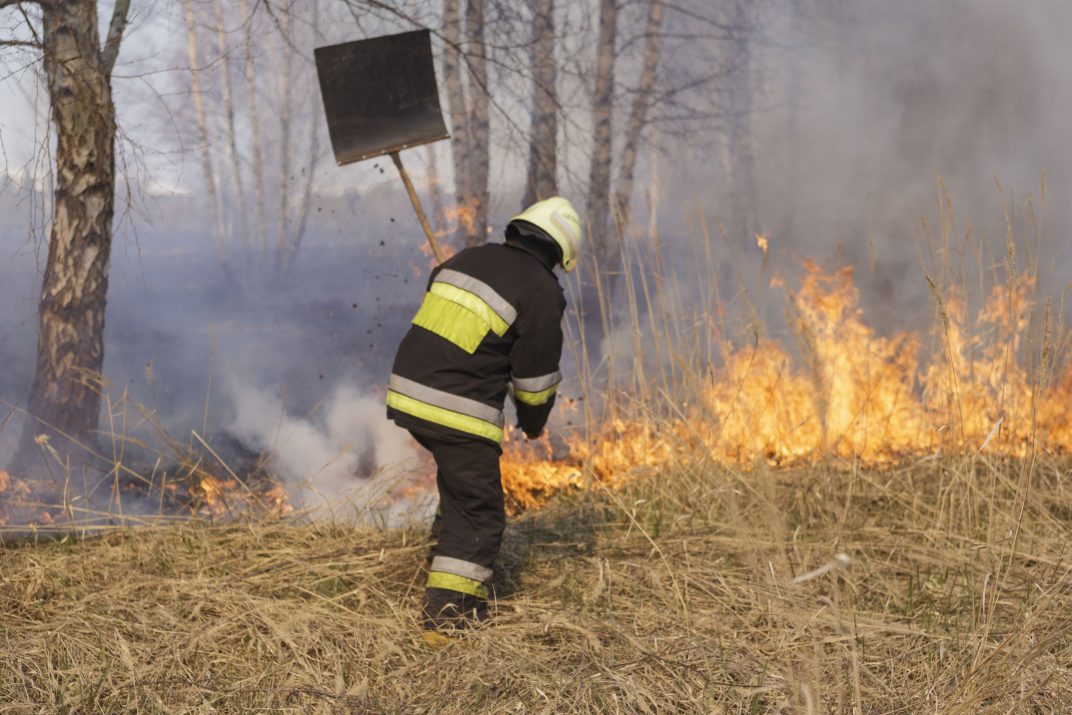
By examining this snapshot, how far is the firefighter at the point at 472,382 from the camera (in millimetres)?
3238

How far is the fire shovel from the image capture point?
174 inches

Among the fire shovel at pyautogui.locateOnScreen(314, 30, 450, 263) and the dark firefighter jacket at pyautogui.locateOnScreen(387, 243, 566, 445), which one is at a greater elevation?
the fire shovel at pyautogui.locateOnScreen(314, 30, 450, 263)

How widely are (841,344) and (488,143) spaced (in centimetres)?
480

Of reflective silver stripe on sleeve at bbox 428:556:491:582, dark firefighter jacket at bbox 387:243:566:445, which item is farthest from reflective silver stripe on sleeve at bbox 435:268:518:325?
reflective silver stripe on sleeve at bbox 428:556:491:582

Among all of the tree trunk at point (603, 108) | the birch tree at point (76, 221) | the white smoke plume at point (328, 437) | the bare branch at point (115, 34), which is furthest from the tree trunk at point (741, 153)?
the birch tree at point (76, 221)

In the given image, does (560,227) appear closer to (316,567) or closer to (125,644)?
(316,567)

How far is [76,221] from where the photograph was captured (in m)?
5.65

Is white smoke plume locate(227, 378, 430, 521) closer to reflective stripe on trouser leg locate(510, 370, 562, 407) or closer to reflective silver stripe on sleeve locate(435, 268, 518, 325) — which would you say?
reflective stripe on trouser leg locate(510, 370, 562, 407)

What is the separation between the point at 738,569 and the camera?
3742 millimetres

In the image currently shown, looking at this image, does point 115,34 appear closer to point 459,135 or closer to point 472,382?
point 472,382

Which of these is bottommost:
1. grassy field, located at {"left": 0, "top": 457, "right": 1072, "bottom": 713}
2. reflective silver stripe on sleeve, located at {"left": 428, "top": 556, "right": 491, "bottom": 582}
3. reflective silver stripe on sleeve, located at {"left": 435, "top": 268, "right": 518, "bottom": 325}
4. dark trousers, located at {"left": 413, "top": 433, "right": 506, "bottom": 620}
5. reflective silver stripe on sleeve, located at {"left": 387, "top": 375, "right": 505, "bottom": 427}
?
grassy field, located at {"left": 0, "top": 457, "right": 1072, "bottom": 713}

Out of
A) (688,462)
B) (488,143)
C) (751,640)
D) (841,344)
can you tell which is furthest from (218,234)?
(751,640)

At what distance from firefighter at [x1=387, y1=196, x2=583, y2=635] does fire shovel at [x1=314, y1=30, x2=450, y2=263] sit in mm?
1187

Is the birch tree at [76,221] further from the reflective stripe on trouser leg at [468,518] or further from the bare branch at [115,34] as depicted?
the reflective stripe on trouser leg at [468,518]
